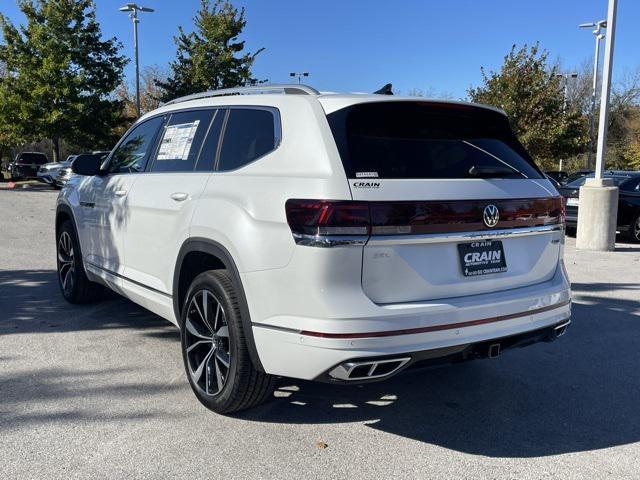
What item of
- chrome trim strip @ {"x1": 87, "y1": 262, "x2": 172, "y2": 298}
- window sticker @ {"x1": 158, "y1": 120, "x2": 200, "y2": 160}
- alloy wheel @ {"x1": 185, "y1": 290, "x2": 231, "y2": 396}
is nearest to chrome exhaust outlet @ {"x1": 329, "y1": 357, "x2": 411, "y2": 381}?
alloy wheel @ {"x1": 185, "y1": 290, "x2": 231, "y2": 396}

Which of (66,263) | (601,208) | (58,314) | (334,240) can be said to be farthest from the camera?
(601,208)

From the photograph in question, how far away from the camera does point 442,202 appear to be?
304cm

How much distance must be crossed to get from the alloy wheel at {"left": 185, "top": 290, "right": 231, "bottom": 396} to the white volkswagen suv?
12mm

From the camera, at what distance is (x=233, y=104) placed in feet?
12.7

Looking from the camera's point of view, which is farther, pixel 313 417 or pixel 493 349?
pixel 313 417

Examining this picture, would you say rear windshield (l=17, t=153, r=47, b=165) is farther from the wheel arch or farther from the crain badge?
the crain badge

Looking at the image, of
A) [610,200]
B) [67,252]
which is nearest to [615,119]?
[610,200]

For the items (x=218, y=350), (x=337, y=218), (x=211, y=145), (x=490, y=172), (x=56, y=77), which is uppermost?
(x=56, y=77)

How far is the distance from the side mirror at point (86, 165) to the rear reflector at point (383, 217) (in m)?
3.01

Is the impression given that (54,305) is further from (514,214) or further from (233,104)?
(514,214)

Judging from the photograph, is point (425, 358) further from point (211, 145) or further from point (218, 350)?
point (211, 145)

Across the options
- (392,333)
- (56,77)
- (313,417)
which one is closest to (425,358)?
(392,333)

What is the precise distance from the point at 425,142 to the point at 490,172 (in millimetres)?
403

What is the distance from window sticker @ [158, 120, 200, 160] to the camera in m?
4.18
